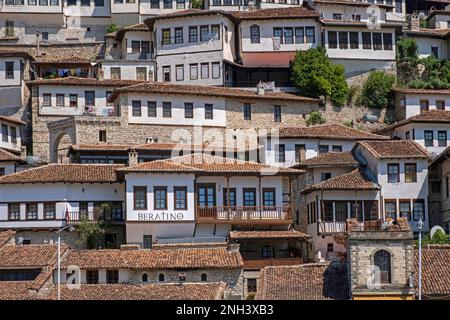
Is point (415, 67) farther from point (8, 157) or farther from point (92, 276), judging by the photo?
point (92, 276)

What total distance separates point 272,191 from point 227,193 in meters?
2.45

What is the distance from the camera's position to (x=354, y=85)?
63781 millimetres

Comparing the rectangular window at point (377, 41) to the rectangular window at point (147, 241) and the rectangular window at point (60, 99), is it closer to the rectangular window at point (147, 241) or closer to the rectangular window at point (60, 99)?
the rectangular window at point (60, 99)

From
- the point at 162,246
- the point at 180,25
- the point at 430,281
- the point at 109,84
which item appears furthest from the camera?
the point at 180,25

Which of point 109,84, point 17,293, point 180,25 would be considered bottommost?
point 17,293

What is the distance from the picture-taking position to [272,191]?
4512 cm

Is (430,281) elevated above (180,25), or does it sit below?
below

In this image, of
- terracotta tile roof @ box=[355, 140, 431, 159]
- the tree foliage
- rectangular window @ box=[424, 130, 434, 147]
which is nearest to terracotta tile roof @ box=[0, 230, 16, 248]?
terracotta tile roof @ box=[355, 140, 431, 159]

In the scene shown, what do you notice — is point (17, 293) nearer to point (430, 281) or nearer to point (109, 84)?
point (430, 281)

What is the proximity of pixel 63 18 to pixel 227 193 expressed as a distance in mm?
36155

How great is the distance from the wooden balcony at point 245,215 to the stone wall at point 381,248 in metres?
10.6
